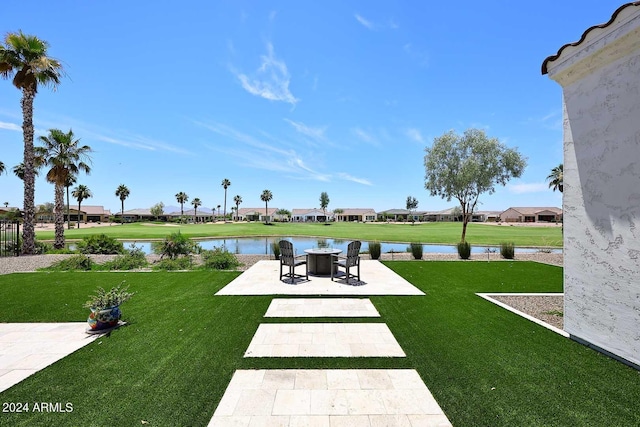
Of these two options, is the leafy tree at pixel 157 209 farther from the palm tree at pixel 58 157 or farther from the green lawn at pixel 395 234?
the palm tree at pixel 58 157

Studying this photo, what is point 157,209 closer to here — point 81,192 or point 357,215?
point 81,192

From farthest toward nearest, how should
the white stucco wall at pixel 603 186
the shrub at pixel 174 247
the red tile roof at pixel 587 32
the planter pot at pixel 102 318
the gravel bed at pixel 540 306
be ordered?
the shrub at pixel 174 247 → the gravel bed at pixel 540 306 → the planter pot at pixel 102 318 → the white stucco wall at pixel 603 186 → the red tile roof at pixel 587 32

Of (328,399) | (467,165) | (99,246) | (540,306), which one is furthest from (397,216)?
(328,399)

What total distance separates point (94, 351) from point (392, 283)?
6454 millimetres

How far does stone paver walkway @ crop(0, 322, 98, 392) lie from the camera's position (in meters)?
3.29

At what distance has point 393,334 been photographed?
14.3 ft

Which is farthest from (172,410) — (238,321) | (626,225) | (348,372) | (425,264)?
(425,264)

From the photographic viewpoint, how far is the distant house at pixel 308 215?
90.2 metres

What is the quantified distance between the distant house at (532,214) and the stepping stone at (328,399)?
305 feet

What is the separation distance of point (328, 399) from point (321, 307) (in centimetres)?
293

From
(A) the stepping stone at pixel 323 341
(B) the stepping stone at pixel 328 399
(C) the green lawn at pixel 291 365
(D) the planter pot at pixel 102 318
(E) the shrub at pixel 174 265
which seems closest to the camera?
(B) the stepping stone at pixel 328 399

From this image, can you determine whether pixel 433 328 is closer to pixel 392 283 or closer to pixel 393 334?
pixel 393 334

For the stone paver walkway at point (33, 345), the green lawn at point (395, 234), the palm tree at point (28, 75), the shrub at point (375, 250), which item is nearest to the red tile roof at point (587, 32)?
the stone paver walkway at point (33, 345)

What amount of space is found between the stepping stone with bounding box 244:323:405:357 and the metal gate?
1638 centimetres
